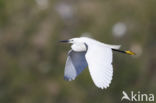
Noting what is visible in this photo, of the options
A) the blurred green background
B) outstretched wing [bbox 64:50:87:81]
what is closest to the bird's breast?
outstretched wing [bbox 64:50:87:81]

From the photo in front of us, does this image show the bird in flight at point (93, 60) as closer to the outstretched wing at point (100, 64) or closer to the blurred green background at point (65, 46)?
the outstretched wing at point (100, 64)

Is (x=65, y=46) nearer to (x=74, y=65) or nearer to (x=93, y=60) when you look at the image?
(x=74, y=65)

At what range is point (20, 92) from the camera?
10.5 metres

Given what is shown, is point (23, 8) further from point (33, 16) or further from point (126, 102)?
point (126, 102)

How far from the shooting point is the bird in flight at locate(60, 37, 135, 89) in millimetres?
5797

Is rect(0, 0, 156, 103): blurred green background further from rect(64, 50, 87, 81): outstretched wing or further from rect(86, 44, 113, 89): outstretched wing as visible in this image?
rect(86, 44, 113, 89): outstretched wing

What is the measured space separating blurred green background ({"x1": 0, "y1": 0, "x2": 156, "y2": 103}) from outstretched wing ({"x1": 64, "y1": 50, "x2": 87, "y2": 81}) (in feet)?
10.1

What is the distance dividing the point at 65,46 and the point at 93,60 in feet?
14.5

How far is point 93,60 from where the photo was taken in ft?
19.6

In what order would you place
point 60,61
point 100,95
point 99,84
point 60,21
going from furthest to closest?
1. point 60,21
2. point 60,61
3. point 100,95
4. point 99,84

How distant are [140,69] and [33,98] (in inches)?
58.4

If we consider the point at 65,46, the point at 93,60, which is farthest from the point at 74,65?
the point at 65,46

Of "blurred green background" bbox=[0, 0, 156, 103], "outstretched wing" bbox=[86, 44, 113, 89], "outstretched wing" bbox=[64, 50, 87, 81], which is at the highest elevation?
"outstretched wing" bbox=[86, 44, 113, 89]

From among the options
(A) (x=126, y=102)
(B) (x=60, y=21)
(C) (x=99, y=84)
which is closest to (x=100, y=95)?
(A) (x=126, y=102)
